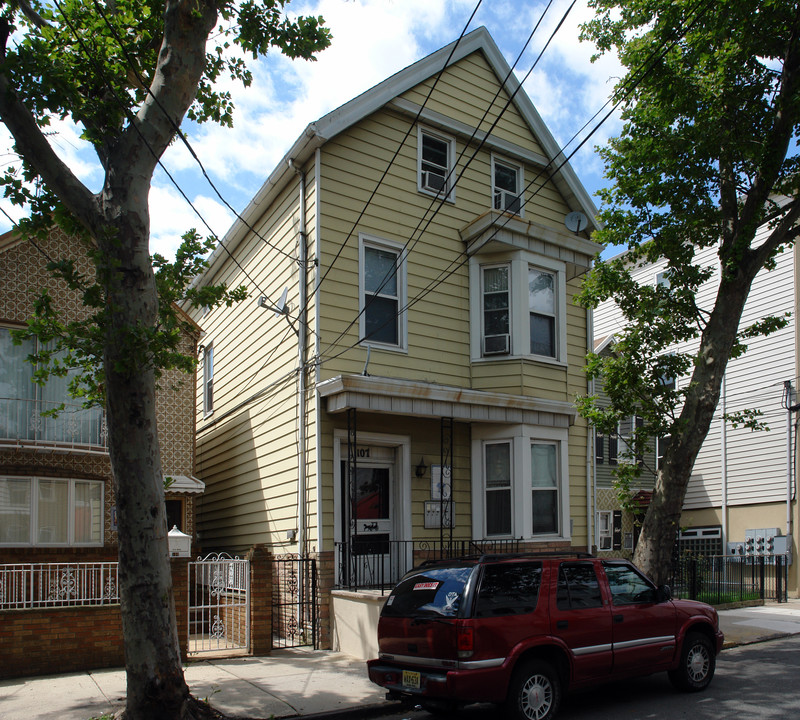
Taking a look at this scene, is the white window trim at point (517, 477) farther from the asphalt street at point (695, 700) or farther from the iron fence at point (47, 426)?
the iron fence at point (47, 426)

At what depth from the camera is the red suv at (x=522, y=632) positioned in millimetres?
7000

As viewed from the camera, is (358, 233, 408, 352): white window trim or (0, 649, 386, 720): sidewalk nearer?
(0, 649, 386, 720): sidewalk

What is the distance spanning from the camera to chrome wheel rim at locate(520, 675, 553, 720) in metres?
7.20

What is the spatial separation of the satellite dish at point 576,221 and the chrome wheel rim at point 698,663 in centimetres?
926

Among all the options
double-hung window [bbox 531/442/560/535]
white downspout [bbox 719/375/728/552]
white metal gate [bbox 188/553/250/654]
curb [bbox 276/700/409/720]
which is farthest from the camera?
white downspout [bbox 719/375/728/552]

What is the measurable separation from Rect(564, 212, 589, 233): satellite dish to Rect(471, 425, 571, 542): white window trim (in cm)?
441

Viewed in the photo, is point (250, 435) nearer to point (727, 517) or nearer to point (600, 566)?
point (600, 566)

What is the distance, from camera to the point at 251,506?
14789 millimetres

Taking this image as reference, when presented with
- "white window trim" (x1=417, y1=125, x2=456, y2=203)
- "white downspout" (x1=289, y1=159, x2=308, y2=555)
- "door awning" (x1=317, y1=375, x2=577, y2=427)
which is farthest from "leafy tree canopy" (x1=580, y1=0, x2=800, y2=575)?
"white downspout" (x1=289, y1=159, x2=308, y2=555)

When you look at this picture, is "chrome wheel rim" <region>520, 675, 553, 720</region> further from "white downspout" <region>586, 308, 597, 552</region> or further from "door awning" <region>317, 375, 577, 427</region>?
"white downspout" <region>586, 308, 597, 552</region>

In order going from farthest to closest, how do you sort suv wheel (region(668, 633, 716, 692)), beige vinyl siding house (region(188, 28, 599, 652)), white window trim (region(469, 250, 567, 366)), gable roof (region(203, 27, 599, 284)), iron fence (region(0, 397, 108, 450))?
white window trim (region(469, 250, 567, 366)) < iron fence (region(0, 397, 108, 450)) < gable roof (region(203, 27, 599, 284)) < beige vinyl siding house (region(188, 28, 599, 652)) < suv wheel (region(668, 633, 716, 692))

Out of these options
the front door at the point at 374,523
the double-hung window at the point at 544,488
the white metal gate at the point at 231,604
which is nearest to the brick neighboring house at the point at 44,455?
the white metal gate at the point at 231,604

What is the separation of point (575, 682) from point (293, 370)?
7.29 metres

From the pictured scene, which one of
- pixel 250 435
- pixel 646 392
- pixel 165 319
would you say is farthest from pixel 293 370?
pixel 646 392
